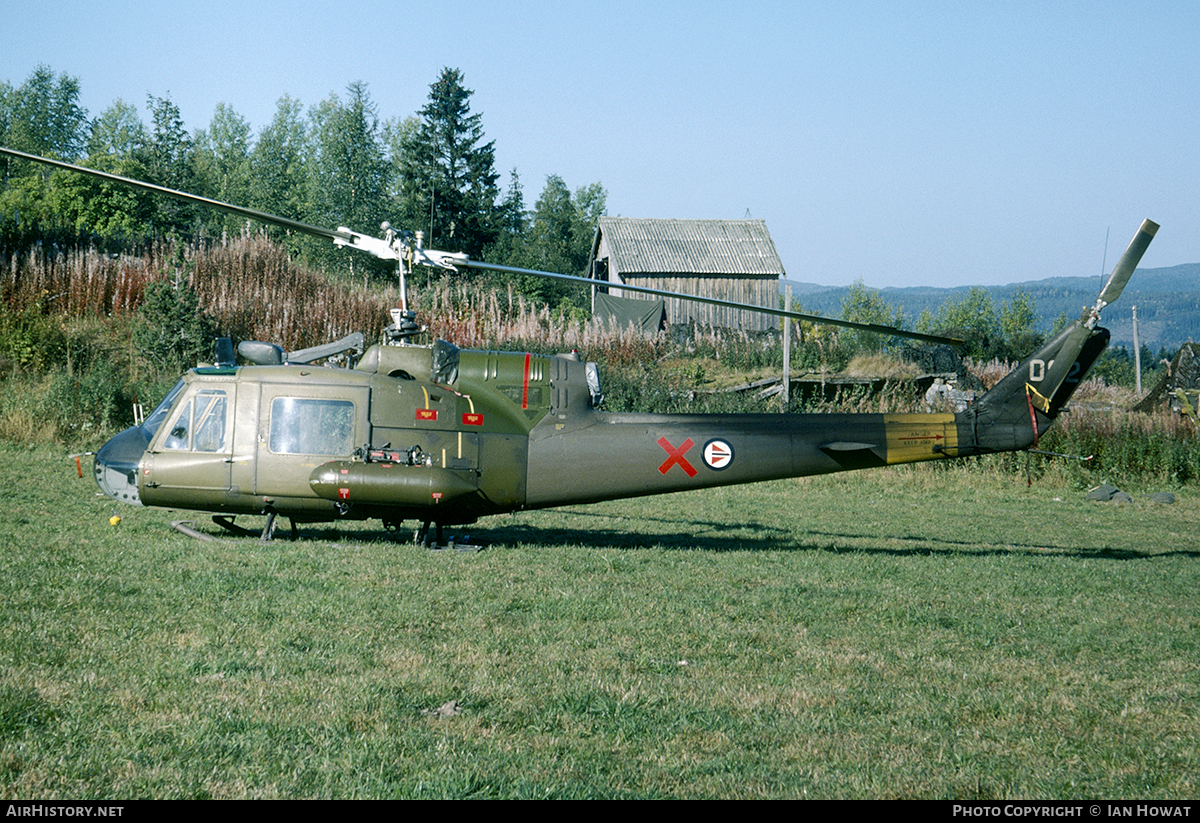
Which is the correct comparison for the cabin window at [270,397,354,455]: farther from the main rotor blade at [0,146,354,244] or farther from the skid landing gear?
the main rotor blade at [0,146,354,244]

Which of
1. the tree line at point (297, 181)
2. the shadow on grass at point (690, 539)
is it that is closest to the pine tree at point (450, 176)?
the tree line at point (297, 181)

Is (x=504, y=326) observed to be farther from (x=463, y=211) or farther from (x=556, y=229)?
(x=556, y=229)

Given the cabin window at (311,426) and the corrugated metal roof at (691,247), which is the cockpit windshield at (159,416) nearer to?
the cabin window at (311,426)

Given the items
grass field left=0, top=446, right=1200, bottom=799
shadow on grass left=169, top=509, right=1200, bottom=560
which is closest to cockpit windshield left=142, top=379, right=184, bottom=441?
grass field left=0, top=446, right=1200, bottom=799

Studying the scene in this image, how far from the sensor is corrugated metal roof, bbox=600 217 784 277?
41.2 m

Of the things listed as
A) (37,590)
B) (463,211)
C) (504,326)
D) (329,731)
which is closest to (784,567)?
(329,731)

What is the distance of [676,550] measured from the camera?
1157cm

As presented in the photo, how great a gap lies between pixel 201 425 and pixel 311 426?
128 cm

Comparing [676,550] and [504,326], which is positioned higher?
[504,326]

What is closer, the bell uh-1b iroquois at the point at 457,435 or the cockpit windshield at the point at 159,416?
the bell uh-1b iroquois at the point at 457,435

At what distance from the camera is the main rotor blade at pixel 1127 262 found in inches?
419

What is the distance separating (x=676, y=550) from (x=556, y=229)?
7335cm

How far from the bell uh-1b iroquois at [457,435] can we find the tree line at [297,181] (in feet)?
62.7

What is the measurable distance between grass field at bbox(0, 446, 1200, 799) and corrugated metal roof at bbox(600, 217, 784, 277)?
3051cm
